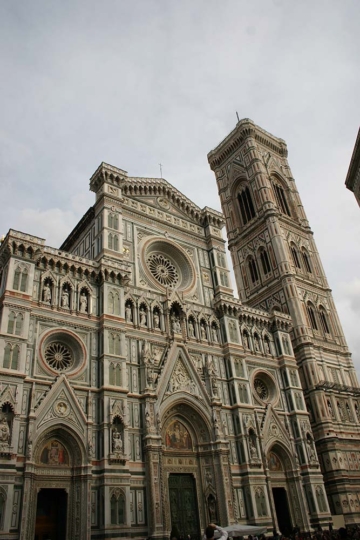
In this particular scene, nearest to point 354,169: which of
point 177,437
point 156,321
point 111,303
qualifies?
point 156,321

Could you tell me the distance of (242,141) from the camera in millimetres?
51281

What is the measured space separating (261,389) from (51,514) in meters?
16.3

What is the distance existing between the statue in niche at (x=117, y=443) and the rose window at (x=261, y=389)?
12.2m

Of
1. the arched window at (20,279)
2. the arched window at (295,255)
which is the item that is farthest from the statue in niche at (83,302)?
the arched window at (295,255)

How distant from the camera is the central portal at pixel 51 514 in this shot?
19.4 m

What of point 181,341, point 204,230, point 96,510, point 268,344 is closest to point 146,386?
point 181,341

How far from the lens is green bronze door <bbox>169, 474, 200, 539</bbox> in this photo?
23.0 meters

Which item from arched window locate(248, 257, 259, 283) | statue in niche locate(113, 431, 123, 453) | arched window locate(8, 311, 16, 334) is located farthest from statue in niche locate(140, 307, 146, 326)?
arched window locate(248, 257, 259, 283)

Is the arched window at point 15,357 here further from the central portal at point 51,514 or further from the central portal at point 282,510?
the central portal at point 282,510

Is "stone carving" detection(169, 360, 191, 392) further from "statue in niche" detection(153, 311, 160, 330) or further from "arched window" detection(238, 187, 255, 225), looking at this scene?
"arched window" detection(238, 187, 255, 225)

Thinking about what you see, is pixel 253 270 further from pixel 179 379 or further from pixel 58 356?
pixel 58 356

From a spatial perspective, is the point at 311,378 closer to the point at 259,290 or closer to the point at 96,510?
the point at 259,290

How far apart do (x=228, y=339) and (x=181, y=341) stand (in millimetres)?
3897

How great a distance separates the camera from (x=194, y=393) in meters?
26.4
